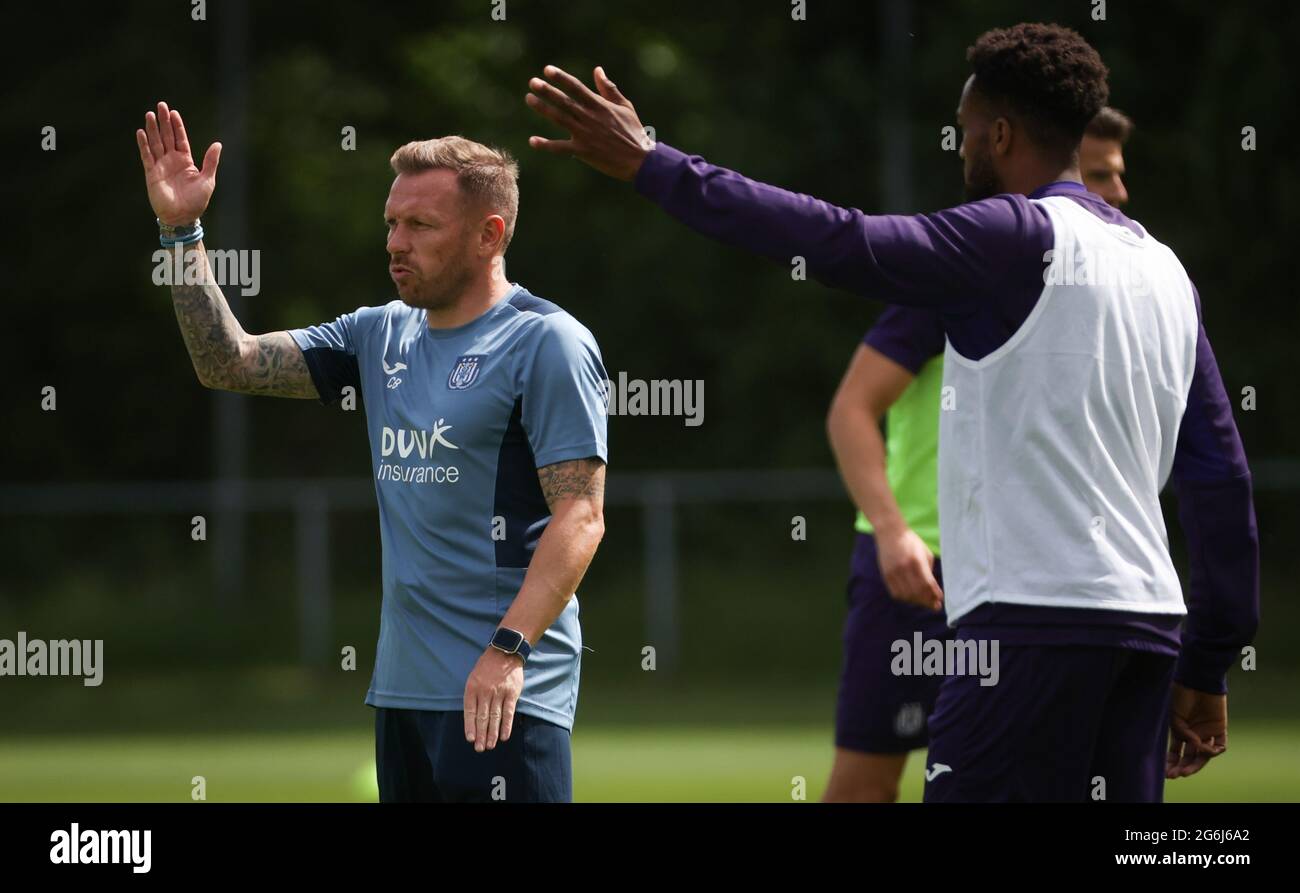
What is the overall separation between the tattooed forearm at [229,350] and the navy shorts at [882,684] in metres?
2.10

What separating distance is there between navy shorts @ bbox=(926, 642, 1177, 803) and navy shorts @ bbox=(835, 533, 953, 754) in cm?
183

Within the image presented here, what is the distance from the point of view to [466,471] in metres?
4.84

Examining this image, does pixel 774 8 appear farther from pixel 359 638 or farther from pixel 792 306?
pixel 359 638

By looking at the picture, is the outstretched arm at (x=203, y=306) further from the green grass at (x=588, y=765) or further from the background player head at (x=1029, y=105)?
the green grass at (x=588, y=765)

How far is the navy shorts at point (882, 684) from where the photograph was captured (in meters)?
6.21

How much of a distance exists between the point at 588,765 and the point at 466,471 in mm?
7448

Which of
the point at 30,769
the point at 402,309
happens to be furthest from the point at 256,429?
the point at 402,309

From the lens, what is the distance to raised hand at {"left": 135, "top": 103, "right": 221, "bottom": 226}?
4.96 m

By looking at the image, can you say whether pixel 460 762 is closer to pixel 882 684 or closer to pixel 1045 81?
pixel 882 684

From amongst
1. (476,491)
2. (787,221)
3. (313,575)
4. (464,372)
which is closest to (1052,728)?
(787,221)

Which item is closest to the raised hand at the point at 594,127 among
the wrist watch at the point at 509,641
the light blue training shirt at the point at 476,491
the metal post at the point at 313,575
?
the light blue training shirt at the point at 476,491

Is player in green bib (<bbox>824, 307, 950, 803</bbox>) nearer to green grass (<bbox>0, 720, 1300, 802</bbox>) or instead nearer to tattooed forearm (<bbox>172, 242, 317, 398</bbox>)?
tattooed forearm (<bbox>172, 242, 317, 398</bbox>)

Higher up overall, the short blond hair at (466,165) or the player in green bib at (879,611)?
the short blond hair at (466,165)
